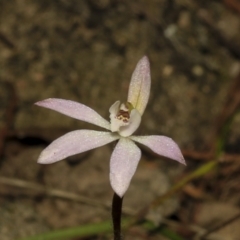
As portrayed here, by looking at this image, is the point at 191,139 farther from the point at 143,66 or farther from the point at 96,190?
the point at 143,66

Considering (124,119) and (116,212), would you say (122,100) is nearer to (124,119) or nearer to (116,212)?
(124,119)

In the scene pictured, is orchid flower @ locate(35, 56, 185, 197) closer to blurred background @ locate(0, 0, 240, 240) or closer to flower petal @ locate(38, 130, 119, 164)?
flower petal @ locate(38, 130, 119, 164)

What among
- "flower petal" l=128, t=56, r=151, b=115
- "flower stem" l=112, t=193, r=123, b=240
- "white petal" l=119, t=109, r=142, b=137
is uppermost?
"flower petal" l=128, t=56, r=151, b=115

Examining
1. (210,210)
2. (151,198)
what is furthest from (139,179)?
(210,210)

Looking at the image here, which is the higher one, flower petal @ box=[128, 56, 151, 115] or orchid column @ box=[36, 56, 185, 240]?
flower petal @ box=[128, 56, 151, 115]

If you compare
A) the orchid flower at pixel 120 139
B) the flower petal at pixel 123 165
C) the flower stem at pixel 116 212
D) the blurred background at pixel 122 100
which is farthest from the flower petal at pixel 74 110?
the blurred background at pixel 122 100

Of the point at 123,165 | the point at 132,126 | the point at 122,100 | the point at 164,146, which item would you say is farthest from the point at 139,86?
the point at 122,100

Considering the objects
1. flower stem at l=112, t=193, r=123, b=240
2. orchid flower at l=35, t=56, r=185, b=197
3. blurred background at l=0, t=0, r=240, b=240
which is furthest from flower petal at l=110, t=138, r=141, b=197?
blurred background at l=0, t=0, r=240, b=240

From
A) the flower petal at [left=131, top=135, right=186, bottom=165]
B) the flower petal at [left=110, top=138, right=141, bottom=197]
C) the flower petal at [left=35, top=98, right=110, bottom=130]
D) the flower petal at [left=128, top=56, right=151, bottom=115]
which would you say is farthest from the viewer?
the flower petal at [left=128, top=56, right=151, bottom=115]
